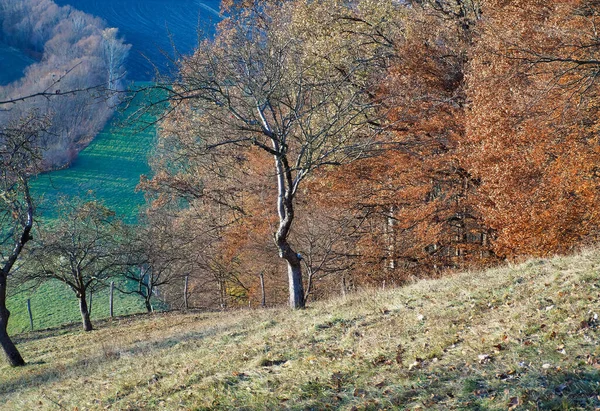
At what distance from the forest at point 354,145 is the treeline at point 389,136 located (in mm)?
85

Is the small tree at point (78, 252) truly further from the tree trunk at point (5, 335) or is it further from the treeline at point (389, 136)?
the tree trunk at point (5, 335)

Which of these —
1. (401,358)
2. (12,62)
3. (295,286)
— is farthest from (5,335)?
(12,62)

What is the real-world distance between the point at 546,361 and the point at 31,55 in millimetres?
71955

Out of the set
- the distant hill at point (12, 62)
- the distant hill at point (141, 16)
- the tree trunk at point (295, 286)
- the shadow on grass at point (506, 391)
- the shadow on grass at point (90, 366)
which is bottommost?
the shadow on grass at point (90, 366)

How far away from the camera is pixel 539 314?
253 inches

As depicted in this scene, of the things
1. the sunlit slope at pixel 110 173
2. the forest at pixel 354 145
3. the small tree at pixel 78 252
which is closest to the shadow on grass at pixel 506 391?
the forest at pixel 354 145

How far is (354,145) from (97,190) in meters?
41.6

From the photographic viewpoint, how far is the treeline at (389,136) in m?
13.1

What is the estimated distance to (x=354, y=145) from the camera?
42.8ft

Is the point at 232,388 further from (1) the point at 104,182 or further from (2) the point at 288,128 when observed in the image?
(1) the point at 104,182

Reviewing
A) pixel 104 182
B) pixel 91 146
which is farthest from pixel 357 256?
pixel 91 146

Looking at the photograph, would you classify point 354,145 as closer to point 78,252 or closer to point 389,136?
point 389,136

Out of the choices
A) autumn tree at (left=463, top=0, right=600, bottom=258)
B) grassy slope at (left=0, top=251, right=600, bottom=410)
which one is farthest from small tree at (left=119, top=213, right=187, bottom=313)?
autumn tree at (left=463, top=0, right=600, bottom=258)

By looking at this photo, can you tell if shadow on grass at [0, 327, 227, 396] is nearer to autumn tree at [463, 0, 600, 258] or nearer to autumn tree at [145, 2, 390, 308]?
autumn tree at [145, 2, 390, 308]
